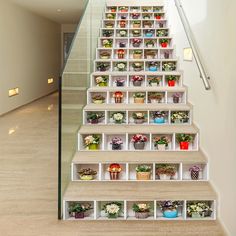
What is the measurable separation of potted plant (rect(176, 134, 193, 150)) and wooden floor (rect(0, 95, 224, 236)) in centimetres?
112

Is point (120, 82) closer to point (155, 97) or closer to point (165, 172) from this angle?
point (155, 97)

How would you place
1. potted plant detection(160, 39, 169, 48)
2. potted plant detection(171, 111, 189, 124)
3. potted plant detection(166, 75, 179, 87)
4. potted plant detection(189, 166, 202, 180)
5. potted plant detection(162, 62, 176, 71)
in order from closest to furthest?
potted plant detection(189, 166, 202, 180), potted plant detection(171, 111, 189, 124), potted plant detection(166, 75, 179, 87), potted plant detection(162, 62, 176, 71), potted plant detection(160, 39, 169, 48)

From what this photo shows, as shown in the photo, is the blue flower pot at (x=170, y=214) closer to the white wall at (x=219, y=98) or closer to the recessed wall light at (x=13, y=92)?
the white wall at (x=219, y=98)

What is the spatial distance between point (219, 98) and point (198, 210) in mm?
974

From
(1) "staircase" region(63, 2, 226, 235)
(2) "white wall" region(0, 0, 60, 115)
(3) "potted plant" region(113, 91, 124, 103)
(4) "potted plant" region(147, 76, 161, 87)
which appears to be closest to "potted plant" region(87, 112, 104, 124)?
(1) "staircase" region(63, 2, 226, 235)

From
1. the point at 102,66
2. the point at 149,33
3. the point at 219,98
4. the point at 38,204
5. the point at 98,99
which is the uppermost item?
the point at 149,33

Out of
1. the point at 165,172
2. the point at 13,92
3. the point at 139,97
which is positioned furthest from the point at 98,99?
the point at 13,92

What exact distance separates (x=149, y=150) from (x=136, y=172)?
0.47 metres

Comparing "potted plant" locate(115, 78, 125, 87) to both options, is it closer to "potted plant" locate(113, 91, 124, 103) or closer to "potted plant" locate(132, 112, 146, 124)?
"potted plant" locate(113, 91, 124, 103)

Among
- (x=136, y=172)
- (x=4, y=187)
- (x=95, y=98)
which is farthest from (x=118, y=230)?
(x=95, y=98)

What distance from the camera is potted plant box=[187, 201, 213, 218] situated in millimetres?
3449

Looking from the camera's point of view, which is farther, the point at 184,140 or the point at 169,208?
the point at 184,140

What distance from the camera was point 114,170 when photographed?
12.9 feet

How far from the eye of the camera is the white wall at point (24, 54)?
9664 millimetres
